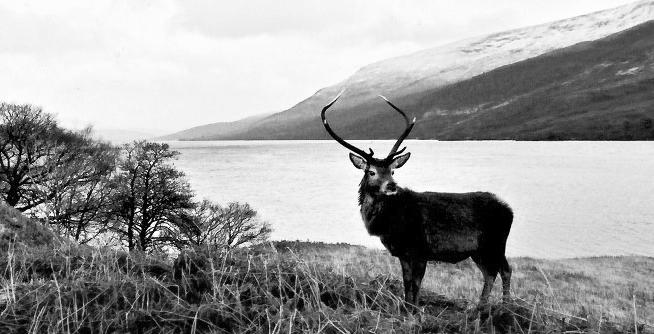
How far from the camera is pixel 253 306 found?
2381mm

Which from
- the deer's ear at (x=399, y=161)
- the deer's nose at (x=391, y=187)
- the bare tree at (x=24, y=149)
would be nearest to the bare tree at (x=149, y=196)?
the bare tree at (x=24, y=149)

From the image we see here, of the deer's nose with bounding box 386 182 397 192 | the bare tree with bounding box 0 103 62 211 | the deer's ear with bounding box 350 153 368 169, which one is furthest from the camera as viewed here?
the bare tree with bounding box 0 103 62 211

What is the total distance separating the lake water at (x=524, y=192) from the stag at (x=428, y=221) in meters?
40.0

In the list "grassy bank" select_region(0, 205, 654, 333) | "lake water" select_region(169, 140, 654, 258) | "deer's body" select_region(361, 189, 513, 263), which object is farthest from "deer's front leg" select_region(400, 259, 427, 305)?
"lake water" select_region(169, 140, 654, 258)

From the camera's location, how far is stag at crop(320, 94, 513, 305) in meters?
6.49

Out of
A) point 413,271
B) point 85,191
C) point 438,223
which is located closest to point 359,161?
point 438,223

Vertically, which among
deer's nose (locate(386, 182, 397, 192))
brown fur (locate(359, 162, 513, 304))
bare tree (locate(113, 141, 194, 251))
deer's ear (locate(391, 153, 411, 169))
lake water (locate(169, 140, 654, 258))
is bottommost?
lake water (locate(169, 140, 654, 258))

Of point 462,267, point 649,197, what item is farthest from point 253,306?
point 649,197

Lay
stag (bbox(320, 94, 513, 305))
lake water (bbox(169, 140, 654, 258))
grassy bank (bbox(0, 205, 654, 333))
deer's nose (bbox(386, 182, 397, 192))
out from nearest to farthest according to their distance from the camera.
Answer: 1. grassy bank (bbox(0, 205, 654, 333))
2. deer's nose (bbox(386, 182, 397, 192))
3. stag (bbox(320, 94, 513, 305))
4. lake water (bbox(169, 140, 654, 258))

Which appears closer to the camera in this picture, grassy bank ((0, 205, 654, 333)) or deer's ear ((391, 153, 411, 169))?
grassy bank ((0, 205, 654, 333))

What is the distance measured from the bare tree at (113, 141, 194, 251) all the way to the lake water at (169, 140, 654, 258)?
2251 centimetres

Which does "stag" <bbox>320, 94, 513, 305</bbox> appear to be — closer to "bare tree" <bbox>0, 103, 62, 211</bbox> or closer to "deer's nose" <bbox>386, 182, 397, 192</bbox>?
"deer's nose" <bbox>386, 182, 397, 192</bbox>

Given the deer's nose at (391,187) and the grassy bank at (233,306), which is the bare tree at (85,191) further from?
the grassy bank at (233,306)

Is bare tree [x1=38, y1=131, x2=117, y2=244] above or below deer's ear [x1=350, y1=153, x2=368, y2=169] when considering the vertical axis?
below
